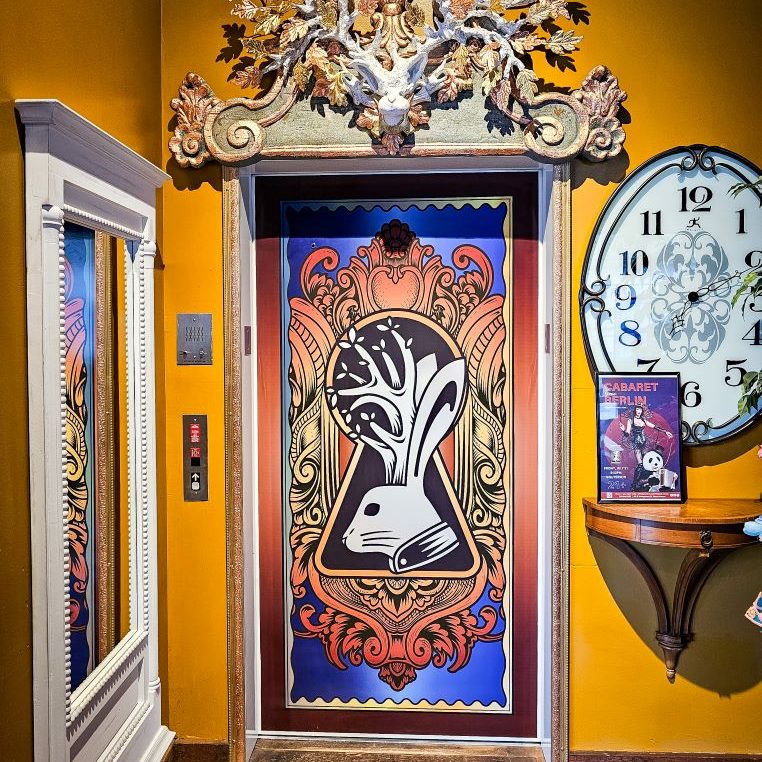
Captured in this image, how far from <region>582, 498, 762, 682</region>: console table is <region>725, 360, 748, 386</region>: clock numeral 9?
1.31 ft

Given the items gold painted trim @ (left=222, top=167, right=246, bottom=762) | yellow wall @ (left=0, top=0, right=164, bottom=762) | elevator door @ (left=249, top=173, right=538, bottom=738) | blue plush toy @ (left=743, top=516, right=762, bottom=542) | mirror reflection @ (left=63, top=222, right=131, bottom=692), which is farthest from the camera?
elevator door @ (left=249, top=173, right=538, bottom=738)

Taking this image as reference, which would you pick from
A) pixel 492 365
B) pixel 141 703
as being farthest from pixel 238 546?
pixel 492 365

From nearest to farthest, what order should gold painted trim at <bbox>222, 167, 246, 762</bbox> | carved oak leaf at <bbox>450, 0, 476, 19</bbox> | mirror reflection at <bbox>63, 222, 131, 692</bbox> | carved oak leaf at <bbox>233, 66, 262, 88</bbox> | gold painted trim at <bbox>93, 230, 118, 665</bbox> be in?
mirror reflection at <bbox>63, 222, 131, 692</bbox> < gold painted trim at <bbox>93, 230, 118, 665</bbox> < carved oak leaf at <bbox>450, 0, 476, 19</bbox> < carved oak leaf at <bbox>233, 66, 262, 88</bbox> < gold painted trim at <bbox>222, 167, 246, 762</bbox>

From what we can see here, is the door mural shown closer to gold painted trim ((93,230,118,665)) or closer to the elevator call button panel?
the elevator call button panel

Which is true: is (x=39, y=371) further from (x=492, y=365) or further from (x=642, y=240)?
(x=642, y=240)

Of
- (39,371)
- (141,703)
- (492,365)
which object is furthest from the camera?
(492,365)

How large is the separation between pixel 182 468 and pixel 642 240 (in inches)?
69.7

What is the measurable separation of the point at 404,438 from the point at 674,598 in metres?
1.07

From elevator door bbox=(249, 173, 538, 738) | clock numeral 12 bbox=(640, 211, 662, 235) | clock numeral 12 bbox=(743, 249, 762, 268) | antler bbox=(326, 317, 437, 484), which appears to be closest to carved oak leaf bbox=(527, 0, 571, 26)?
elevator door bbox=(249, 173, 538, 738)

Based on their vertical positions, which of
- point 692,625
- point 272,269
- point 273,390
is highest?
point 272,269

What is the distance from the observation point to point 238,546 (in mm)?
2537

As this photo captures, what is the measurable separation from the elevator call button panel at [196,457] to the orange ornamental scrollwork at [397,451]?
0.33 meters

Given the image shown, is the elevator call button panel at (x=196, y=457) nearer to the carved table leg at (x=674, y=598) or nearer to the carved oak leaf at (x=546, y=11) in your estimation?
the carved table leg at (x=674, y=598)

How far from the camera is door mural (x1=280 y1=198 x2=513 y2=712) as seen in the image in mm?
2646
